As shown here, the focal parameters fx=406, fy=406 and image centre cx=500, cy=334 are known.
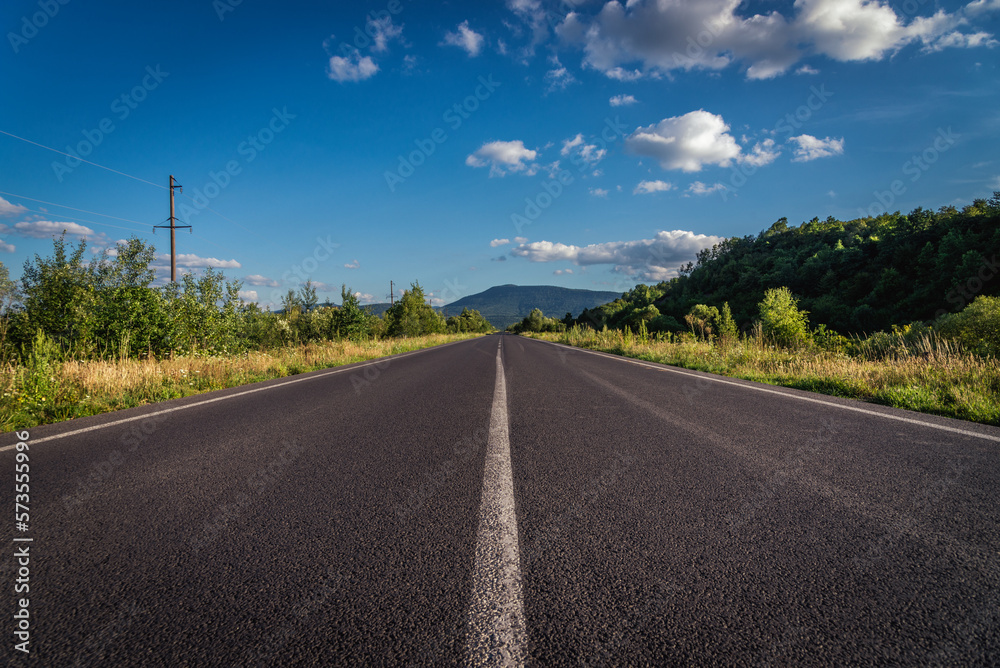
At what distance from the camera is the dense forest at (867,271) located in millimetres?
40031

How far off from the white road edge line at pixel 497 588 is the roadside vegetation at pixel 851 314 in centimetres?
630

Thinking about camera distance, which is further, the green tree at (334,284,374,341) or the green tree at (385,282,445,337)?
the green tree at (385,282,445,337)

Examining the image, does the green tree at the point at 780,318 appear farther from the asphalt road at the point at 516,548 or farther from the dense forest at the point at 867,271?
the asphalt road at the point at 516,548

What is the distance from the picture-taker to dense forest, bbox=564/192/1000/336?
40.0m

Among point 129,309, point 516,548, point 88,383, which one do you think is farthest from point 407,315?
point 516,548

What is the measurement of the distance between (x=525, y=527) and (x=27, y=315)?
656 inches

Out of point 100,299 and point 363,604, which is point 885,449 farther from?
point 100,299

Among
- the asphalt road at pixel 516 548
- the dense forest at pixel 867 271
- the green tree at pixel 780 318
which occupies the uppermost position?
the dense forest at pixel 867 271

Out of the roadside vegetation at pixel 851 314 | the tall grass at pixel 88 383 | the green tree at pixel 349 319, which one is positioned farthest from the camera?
the green tree at pixel 349 319

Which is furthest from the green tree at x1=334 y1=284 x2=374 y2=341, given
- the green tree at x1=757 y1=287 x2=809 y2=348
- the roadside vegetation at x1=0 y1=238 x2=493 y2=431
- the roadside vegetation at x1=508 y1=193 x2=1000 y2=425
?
the green tree at x1=757 y1=287 x2=809 y2=348

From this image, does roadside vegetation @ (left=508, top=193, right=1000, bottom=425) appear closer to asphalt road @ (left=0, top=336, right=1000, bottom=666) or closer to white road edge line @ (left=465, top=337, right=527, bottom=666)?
asphalt road @ (left=0, top=336, right=1000, bottom=666)

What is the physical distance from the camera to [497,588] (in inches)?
66.6

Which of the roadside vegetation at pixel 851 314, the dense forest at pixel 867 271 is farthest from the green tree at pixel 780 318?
the dense forest at pixel 867 271

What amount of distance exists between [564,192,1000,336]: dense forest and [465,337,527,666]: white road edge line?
24.1 m
